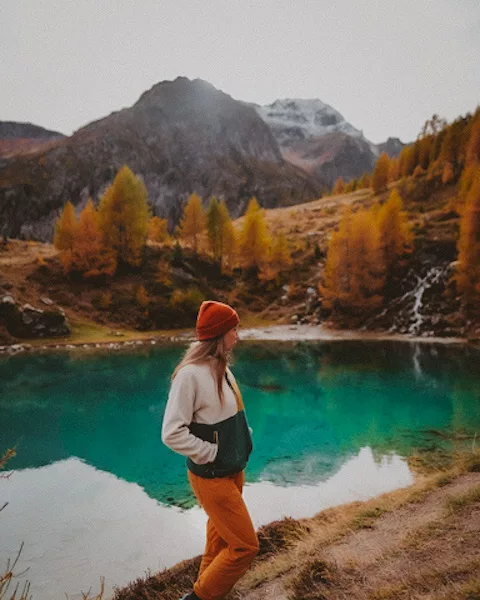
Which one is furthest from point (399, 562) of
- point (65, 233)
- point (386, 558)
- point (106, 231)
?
point (65, 233)

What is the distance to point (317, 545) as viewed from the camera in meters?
6.09

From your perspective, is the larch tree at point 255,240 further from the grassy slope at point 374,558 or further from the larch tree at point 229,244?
the grassy slope at point 374,558

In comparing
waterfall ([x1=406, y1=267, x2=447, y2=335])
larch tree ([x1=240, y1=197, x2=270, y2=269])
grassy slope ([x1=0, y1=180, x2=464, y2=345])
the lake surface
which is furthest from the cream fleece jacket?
larch tree ([x1=240, y1=197, x2=270, y2=269])

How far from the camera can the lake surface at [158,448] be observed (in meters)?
9.10

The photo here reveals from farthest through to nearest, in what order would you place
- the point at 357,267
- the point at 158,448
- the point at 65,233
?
the point at 65,233 → the point at 357,267 → the point at 158,448

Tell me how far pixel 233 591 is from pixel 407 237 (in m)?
54.8

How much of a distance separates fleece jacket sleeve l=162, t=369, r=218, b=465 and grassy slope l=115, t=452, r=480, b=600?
6.83ft

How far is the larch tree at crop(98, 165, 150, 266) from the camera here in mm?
55844

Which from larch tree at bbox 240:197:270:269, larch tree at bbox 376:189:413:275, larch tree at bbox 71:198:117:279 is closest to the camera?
larch tree at bbox 376:189:413:275

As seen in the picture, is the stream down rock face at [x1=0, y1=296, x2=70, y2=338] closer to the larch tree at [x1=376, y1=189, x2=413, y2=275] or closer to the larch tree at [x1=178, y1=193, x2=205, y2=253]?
the larch tree at [x1=178, y1=193, x2=205, y2=253]

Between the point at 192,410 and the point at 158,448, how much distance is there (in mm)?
13381

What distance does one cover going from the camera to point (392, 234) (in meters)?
52.6

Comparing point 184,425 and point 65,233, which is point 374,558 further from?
point 65,233

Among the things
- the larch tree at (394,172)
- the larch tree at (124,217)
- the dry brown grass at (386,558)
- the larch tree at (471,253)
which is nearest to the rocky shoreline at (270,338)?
the larch tree at (471,253)
